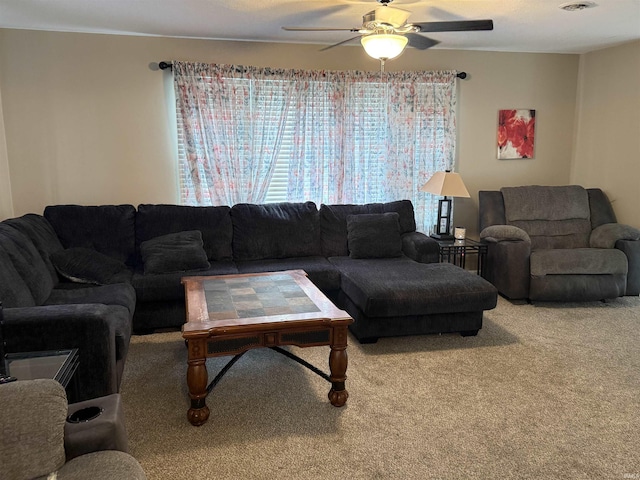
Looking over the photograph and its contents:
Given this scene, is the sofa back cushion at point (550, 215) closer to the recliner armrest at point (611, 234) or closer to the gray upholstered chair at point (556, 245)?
the gray upholstered chair at point (556, 245)

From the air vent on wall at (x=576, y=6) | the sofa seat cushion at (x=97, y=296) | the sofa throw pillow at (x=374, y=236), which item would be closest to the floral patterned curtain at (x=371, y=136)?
the sofa throw pillow at (x=374, y=236)

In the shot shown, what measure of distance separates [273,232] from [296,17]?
177cm

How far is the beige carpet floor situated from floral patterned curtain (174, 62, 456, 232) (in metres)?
1.76

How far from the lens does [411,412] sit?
108 inches

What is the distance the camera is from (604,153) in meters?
5.34

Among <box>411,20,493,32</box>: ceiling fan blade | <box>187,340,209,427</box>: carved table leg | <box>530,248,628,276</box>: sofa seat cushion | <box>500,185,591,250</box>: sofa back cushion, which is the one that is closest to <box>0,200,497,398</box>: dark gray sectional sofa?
<box>187,340,209,427</box>: carved table leg

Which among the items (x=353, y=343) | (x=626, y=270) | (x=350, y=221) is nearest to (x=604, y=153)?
(x=626, y=270)

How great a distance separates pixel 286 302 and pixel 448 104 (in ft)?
10.4

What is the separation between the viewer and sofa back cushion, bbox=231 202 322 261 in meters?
4.49

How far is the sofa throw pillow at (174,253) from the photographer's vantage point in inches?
155

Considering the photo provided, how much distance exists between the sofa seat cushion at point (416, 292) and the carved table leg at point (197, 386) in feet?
4.22

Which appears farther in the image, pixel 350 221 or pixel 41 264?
pixel 350 221

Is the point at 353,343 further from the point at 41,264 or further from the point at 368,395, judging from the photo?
the point at 41,264

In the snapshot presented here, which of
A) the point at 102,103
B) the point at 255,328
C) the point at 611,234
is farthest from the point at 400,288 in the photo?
the point at 102,103
